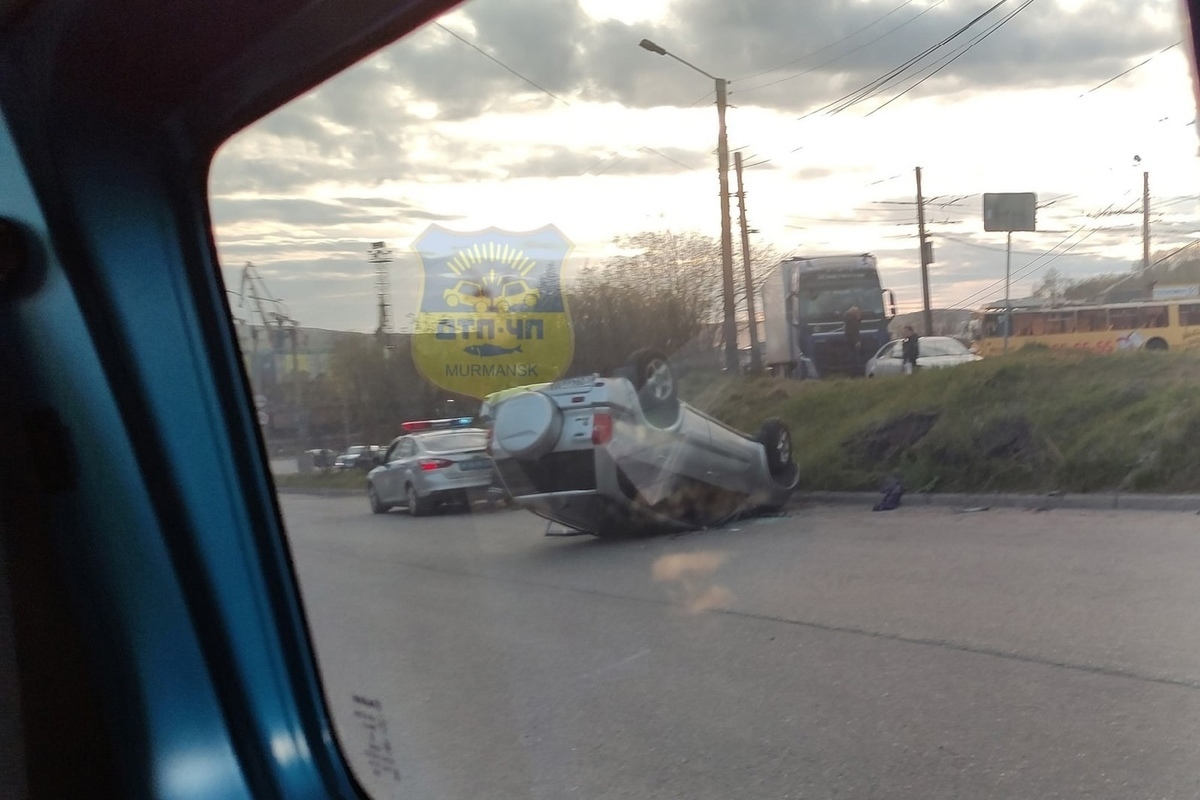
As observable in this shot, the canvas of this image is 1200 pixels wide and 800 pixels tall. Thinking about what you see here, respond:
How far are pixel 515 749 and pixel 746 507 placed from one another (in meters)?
0.96

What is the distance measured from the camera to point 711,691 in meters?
3.15

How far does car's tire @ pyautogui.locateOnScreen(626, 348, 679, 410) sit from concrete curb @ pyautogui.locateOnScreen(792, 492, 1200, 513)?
1.76 ft

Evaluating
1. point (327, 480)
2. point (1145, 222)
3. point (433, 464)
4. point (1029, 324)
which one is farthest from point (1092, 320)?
point (327, 480)

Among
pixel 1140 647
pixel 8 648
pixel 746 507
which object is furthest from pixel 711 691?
pixel 8 648

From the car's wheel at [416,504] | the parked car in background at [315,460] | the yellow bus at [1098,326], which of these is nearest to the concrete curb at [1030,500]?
the yellow bus at [1098,326]

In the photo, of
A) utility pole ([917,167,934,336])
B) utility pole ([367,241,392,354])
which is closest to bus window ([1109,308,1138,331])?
utility pole ([917,167,934,336])

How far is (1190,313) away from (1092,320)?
0.31m

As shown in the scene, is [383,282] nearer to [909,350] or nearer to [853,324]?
[853,324]

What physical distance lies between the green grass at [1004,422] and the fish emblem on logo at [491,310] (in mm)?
A: 618

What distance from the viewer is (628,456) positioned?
3613 mm

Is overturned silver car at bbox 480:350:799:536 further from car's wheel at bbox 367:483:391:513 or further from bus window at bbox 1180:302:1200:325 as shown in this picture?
bus window at bbox 1180:302:1200:325

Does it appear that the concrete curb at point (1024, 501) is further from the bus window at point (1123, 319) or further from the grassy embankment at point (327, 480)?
the grassy embankment at point (327, 480)

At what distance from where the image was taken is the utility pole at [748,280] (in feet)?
9.85

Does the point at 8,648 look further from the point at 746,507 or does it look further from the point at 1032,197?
the point at 1032,197
